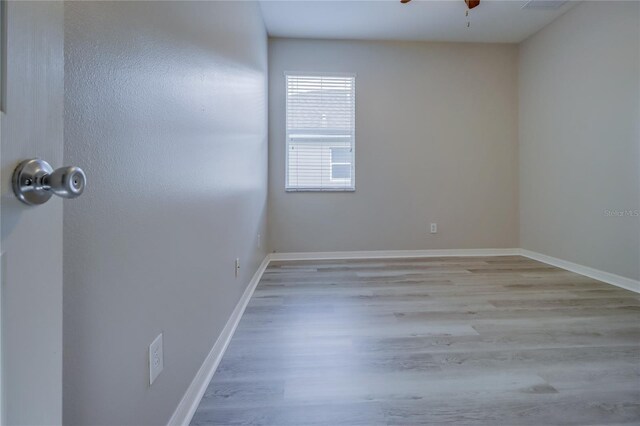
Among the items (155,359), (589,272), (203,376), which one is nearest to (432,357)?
(203,376)

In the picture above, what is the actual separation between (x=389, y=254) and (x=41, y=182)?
3621 millimetres

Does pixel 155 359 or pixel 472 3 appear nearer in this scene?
pixel 155 359

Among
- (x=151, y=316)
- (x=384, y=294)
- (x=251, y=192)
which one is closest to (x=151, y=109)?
(x=151, y=316)

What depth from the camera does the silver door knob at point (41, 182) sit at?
1.13 feet

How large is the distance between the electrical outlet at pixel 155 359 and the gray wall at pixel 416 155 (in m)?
2.71

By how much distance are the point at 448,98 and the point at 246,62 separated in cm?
272

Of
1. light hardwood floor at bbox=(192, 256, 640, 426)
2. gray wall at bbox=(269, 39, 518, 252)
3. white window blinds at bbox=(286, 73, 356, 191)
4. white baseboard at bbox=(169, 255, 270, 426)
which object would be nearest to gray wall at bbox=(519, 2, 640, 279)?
gray wall at bbox=(269, 39, 518, 252)

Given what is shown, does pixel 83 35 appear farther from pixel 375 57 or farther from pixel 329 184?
pixel 375 57

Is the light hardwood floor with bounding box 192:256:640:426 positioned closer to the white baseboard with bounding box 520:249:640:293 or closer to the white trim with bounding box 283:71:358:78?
the white baseboard with bounding box 520:249:640:293

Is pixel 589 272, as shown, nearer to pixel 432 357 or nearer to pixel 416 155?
pixel 416 155

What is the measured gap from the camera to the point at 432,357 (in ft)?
4.90

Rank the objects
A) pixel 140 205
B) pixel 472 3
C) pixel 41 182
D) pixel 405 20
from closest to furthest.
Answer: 1. pixel 41 182
2. pixel 140 205
3. pixel 472 3
4. pixel 405 20

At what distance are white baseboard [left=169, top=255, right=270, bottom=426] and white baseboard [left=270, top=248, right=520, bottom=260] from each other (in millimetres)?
1614

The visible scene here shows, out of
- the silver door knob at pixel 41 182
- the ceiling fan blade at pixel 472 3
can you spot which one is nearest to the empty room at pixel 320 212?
the silver door knob at pixel 41 182
